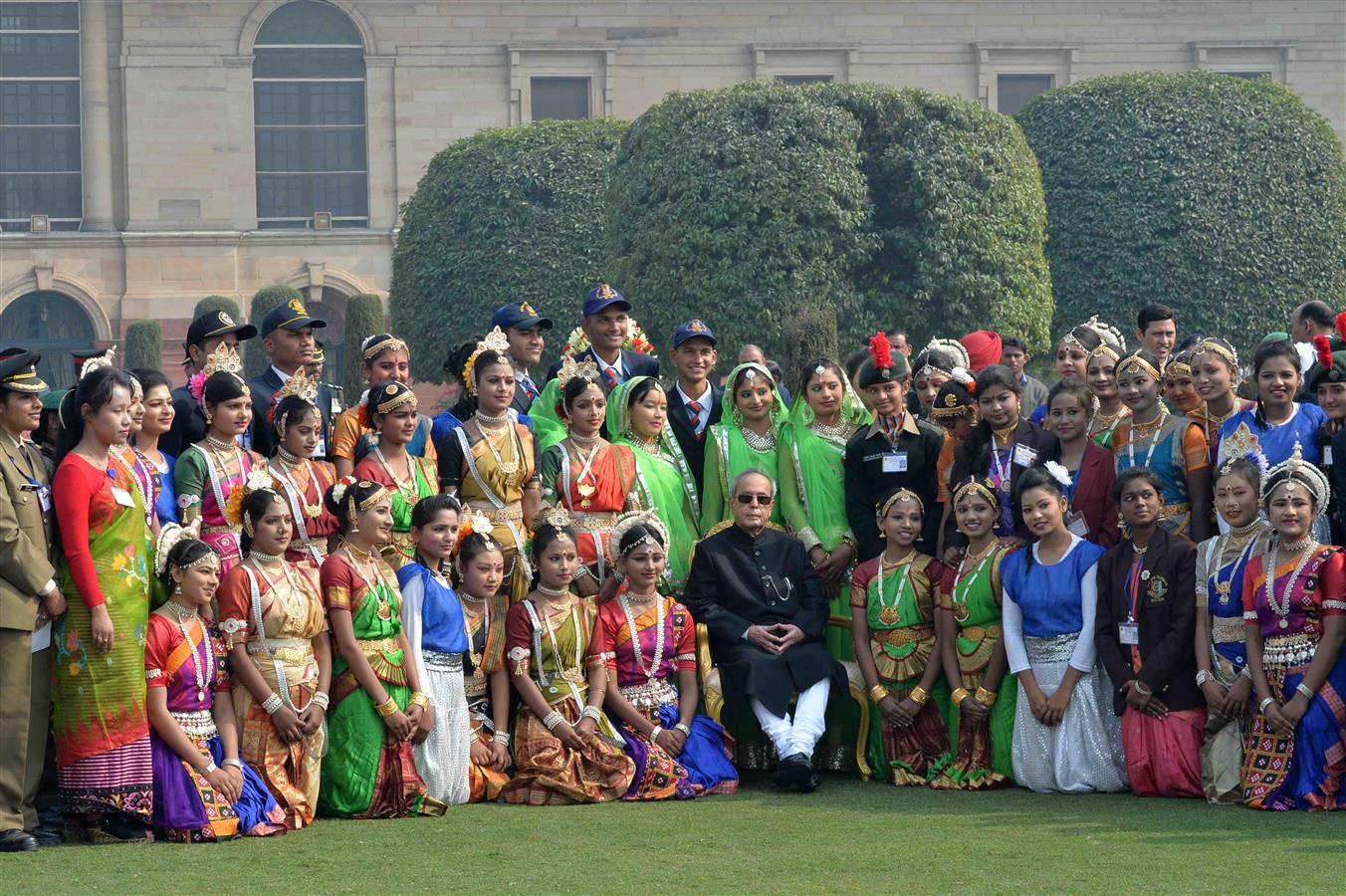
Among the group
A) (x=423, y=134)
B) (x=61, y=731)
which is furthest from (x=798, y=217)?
(x=61, y=731)

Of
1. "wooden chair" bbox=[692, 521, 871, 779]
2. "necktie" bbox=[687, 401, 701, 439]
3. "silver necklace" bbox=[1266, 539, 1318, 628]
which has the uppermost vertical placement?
"necktie" bbox=[687, 401, 701, 439]

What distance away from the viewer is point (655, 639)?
322 inches

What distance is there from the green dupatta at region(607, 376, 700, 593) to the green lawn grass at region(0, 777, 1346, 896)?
1.30 meters

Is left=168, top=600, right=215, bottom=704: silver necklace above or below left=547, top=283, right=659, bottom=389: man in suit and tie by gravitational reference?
below

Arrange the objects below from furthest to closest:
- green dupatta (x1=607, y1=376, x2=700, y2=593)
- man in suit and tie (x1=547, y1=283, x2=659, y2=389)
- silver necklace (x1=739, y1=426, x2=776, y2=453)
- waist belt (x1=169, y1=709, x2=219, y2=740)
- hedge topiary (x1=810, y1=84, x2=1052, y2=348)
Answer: hedge topiary (x1=810, y1=84, x2=1052, y2=348) < man in suit and tie (x1=547, y1=283, x2=659, y2=389) < silver necklace (x1=739, y1=426, x2=776, y2=453) < green dupatta (x1=607, y1=376, x2=700, y2=593) < waist belt (x1=169, y1=709, x2=219, y2=740)

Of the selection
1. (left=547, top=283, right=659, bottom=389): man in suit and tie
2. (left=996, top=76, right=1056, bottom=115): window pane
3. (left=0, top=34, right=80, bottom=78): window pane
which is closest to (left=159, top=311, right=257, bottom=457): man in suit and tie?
(left=547, top=283, right=659, bottom=389): man in suit and tie

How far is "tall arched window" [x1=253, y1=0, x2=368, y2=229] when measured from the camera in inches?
1533

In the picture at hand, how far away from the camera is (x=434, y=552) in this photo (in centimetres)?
790

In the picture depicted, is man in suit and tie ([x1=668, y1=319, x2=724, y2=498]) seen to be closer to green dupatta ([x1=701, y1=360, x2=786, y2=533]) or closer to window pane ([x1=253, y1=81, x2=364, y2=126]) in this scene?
green dupatta ([x1=701, y1=360, x2=786, y2=533])

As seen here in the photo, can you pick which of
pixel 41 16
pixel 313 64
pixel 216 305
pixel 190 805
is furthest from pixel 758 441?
pixel 41 16

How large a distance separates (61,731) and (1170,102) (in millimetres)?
26438

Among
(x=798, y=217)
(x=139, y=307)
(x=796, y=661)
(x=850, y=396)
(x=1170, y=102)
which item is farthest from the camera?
(x=139, y=307)

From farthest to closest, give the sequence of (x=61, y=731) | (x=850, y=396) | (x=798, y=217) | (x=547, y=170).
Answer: (x=547, y=170)
(x=798, y=217)
(x=850, y=396)
(x=61, y=731)

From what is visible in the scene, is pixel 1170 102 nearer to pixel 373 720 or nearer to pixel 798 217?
pixel 798 217
